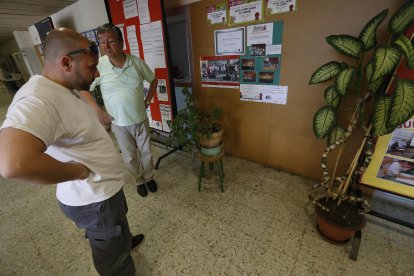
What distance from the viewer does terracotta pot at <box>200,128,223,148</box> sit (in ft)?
5.92

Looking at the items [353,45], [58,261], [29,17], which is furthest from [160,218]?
[29,17]

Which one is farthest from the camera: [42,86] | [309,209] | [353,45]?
[309,209]

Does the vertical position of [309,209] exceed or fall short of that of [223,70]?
it falls short

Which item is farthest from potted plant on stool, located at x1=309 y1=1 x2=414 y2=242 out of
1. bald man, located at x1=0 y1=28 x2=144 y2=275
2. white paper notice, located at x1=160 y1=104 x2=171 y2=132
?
white paper notice, located at x1=160 y1=104 x2=171 y2=132

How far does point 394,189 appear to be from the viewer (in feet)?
4.77

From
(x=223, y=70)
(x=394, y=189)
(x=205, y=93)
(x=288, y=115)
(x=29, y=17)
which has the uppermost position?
(x=29, y=17)

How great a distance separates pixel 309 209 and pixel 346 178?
45cm

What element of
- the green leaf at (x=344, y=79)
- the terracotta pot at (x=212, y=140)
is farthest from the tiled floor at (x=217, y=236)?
the green leaf at (x=344, y=79)

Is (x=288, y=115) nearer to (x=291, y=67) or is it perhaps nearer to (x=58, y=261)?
(x=291, y=67)

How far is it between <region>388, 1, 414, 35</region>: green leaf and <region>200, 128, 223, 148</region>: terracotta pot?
1.30 meters

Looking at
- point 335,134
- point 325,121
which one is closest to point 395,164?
point 335,134

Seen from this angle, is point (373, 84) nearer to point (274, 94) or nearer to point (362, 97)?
point (362, 97)

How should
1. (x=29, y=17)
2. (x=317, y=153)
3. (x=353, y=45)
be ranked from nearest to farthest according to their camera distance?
(x=353, y=45)
(x=317, y=153)
(x=29, y=17)

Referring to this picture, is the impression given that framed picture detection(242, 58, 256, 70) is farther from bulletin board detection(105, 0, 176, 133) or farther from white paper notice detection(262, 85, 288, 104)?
bulletin board detection(105, 0, 176, 133)
